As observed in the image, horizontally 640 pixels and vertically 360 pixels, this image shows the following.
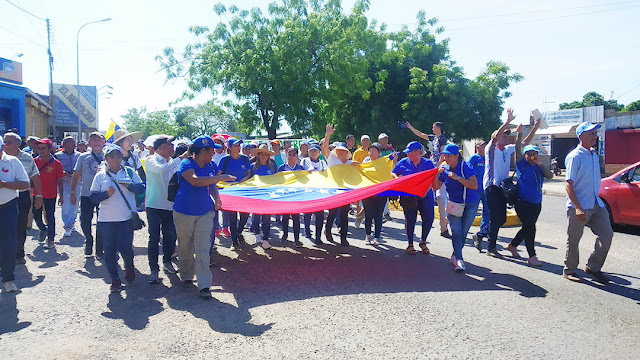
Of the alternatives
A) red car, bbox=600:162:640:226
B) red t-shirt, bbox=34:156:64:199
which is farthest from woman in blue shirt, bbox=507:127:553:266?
red t-shirt, bbox=34:156:64:199

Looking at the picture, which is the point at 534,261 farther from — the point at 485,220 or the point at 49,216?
the point at 49,216

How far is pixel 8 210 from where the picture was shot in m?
6.07

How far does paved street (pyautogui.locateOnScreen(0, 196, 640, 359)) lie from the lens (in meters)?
4.35

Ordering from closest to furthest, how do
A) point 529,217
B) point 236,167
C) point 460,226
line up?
point 460,226
point 529,217
point 236,167

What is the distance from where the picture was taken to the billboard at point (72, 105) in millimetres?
53812

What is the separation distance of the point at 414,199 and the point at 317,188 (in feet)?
5.18

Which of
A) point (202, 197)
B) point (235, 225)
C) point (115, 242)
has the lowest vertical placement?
point (235, 225)

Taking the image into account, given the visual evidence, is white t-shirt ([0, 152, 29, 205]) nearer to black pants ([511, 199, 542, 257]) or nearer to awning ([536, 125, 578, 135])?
black pants ([511, 199, 542, 257])

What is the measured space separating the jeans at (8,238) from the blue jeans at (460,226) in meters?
5.69

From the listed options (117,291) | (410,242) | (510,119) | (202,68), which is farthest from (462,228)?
(202,68)

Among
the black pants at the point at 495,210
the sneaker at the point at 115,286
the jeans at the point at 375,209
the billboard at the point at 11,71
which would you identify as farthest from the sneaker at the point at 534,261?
the billboard at the point at 11,71

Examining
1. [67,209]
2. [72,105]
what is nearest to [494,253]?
[67,209]

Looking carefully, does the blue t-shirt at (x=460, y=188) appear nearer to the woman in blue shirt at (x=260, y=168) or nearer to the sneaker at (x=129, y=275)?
the woman in blue shirt at (x=260, y=168)

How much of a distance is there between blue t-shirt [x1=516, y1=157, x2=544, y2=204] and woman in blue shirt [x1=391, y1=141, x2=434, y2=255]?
1.32 meters
